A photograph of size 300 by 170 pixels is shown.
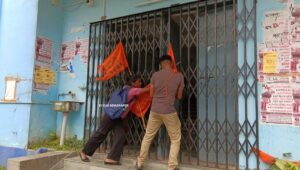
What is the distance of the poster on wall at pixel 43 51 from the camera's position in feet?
17.1

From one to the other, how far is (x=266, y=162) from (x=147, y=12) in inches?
117

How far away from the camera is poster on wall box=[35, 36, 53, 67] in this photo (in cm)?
523

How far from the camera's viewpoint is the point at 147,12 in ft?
15.1

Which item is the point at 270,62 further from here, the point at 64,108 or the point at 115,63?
the point at 64,108

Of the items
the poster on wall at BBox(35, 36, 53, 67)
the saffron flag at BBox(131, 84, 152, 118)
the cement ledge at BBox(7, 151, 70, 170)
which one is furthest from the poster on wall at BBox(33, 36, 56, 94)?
the saffron flag at BBox(131, 84, 152, 118)

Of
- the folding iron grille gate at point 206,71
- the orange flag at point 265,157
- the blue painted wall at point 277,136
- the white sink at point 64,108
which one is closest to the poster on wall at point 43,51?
the white sink at point 64,108

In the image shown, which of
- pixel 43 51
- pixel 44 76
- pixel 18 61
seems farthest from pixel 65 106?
pixel 18 61

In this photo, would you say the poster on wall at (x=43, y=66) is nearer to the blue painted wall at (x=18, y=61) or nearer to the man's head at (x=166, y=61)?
the blue painted wall at (x=18, y=61)

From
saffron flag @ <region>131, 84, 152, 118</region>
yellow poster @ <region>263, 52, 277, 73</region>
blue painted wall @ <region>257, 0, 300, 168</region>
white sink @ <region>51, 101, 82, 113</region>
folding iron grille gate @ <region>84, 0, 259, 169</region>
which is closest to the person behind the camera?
blue painted wall @ <region>257, 0, 300, 168</region>

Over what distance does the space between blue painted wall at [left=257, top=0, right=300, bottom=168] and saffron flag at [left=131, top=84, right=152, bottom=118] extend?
1673 mm

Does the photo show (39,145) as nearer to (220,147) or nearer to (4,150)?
(4,150)

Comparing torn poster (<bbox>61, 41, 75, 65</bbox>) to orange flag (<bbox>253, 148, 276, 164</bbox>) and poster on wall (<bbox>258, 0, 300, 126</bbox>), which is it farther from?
orange flag (<bbox>253, 148, 276, 164</bbox>)

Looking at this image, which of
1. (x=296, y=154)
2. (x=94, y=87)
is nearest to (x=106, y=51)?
(x=94, y=87)

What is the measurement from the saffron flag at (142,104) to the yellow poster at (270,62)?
1753 mm
